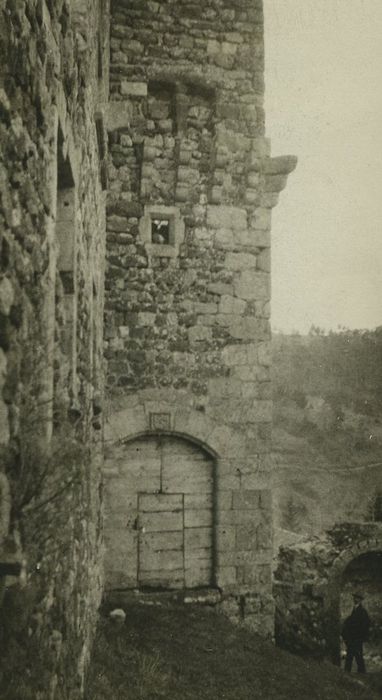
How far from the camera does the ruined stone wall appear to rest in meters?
2.01

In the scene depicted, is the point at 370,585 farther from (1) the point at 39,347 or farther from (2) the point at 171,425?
(1) the point at 39,347

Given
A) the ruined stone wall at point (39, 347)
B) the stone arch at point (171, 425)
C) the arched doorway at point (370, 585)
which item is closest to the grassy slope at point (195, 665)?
the ruined stone wall at point (39, 347)

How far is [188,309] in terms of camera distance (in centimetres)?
774

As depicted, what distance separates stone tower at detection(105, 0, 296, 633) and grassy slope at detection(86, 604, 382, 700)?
53cm

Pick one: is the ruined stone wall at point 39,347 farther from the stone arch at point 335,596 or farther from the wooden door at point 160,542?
the stone arch at point 335,596

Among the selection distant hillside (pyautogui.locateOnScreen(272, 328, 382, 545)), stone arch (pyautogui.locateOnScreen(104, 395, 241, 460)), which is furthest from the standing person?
distant hillside (pyautogui.locateOnScreen(272, 328, 382, 545))

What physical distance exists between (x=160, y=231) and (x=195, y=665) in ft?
16.2

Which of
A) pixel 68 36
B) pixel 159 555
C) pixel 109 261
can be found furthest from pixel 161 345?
pixel 68 36

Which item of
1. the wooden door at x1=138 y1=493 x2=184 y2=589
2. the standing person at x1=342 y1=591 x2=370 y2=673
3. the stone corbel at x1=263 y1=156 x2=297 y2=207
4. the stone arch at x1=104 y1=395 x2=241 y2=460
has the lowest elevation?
the standing person at x1=342 y1=591 x2=370 y2=673


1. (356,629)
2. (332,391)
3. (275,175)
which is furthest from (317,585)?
(332,391)

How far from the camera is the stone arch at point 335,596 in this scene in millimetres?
9385

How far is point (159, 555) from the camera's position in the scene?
745cm

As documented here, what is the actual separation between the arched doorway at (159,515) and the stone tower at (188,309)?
15 mm

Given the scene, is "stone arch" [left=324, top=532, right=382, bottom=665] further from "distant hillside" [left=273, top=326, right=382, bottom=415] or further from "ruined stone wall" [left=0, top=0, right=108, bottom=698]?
"distant hillside" [left=273, top=326, right=382, bottom=415]
